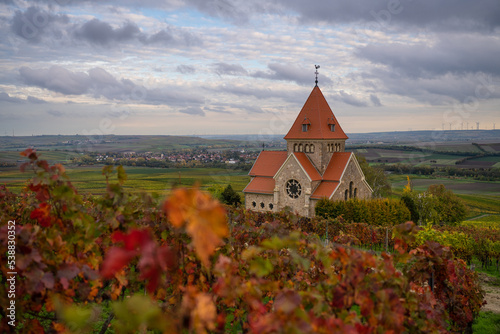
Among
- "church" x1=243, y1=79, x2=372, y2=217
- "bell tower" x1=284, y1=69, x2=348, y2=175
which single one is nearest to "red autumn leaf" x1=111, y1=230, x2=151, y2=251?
"church" x1=243, y1=79, x2=372, y2=217

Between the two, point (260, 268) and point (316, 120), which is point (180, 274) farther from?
point (316, 120)

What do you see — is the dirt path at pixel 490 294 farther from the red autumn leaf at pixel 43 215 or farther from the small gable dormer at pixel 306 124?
the small gable dormer at pixel 306 124

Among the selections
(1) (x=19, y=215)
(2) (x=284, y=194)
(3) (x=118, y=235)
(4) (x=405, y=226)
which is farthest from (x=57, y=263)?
(2) (x=284, y=194)

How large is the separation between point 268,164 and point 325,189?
7.87 m

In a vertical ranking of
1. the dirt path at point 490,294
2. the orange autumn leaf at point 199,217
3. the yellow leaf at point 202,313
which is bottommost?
the dirt path at point 490,294

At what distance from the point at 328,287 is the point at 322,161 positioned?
32882mm

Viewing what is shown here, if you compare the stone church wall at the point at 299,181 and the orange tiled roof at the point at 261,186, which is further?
the orange tiled roof at the point at 261,186

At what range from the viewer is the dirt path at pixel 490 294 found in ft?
43.4

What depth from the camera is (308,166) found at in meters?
34.8

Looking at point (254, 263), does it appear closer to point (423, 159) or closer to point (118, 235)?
point (118, 235)

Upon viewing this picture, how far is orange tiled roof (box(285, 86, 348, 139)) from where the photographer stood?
35781mm

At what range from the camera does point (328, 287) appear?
11.1 ft

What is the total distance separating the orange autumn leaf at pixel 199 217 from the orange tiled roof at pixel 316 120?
34.4m

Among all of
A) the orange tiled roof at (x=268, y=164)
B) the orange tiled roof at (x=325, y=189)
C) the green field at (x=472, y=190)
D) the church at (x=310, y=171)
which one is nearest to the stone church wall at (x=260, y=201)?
the church at (x=310, y=171)
